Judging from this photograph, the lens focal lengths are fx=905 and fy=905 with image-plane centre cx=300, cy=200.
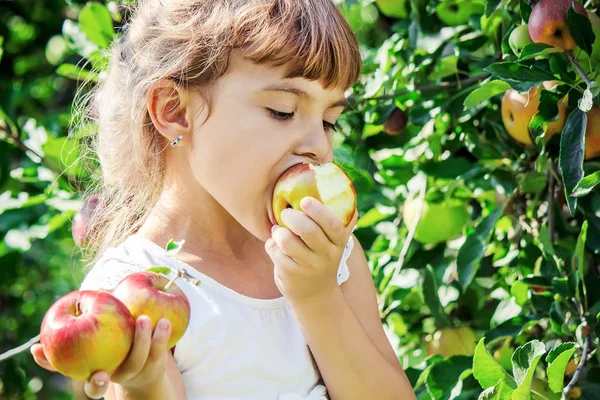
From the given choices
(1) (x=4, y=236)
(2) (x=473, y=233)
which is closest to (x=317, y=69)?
(2) (x=473, y=233)

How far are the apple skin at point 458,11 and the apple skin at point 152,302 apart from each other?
40.0 inches

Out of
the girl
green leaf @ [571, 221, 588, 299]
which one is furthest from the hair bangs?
green leaf @ [571, 221, 588, 299]

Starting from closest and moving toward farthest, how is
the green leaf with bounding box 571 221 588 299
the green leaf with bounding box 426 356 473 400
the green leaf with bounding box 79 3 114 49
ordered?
the green leaf with bounding box 571 221 588 299 < the green leaf with bounding box 426 356 473 400 < the green leaf with bounding box 79 3 114 49

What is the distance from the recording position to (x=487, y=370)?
1.32m

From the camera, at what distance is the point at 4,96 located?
2871 mm

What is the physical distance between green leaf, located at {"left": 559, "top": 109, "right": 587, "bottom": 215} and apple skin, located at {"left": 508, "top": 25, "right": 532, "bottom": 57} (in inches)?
6.7

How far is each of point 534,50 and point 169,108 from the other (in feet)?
1.93

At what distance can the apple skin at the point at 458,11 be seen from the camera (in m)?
1.84

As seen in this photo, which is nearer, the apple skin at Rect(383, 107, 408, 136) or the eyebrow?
the eyebrow

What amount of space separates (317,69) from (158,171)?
1.16ft

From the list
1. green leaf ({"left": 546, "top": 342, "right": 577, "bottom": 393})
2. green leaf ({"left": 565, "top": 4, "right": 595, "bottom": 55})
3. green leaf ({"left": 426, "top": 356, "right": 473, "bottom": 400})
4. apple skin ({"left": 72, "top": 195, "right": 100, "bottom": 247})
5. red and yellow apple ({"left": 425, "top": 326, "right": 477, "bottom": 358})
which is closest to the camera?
green leaf ({"left": 546, "top": 342, "right": 577, "bottom": 393})

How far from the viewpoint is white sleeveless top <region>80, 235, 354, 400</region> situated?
53.2 inches

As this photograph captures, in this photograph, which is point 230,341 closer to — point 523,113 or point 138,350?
point 138,350

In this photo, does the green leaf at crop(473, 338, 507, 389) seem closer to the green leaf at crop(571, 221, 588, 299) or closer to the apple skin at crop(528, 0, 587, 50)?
the green leaf at crop(571, 221, 588, 299)
